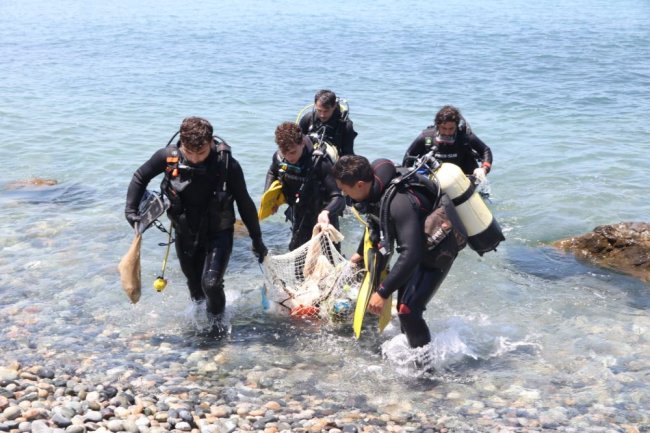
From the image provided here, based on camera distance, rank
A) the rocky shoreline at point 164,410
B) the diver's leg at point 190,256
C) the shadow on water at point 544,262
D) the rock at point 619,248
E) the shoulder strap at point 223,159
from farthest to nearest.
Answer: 1. the shadow on water at point 544,262
2. the rock at point 619,248
3. the diver's leg at point 190,256
4. the shoulder strap at point 223,159
5. the rocky shoreline at point 164,410

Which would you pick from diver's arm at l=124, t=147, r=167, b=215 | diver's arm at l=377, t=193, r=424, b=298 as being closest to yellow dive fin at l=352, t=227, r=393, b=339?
diver's arm at l=377, t=193, r=424, b=298

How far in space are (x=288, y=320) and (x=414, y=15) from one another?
34716 mm

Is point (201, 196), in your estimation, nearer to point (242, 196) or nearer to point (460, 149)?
point (242, 196)

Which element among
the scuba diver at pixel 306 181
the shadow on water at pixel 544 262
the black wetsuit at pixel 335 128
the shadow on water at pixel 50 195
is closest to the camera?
the scuba diver at pixel 306 181

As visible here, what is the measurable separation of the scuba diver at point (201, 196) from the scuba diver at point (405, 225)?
41.5 inches

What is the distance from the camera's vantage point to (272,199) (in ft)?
22.8

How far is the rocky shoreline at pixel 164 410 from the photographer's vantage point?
194 inches

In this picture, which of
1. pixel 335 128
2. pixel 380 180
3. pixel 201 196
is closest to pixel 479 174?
pixel 335 128

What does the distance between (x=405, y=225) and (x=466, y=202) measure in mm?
736

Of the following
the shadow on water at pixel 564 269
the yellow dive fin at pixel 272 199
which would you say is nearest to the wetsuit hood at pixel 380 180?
the yellow dive fin at pixel 272 199

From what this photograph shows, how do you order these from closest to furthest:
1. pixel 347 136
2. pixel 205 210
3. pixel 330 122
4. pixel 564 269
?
1. pixel 205 210
2. pixel 330 122
3. pixel 347 136
4. pixel 564 269

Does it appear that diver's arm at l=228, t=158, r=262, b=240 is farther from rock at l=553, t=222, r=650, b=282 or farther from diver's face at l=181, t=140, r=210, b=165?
rock at l=553, t=222, r=650, b=282

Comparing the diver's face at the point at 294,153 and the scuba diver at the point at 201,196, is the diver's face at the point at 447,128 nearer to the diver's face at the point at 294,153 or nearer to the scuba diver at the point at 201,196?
the diver's face at the point at 294,153

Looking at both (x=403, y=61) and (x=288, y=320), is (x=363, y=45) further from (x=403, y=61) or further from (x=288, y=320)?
(x=288, y=320)
